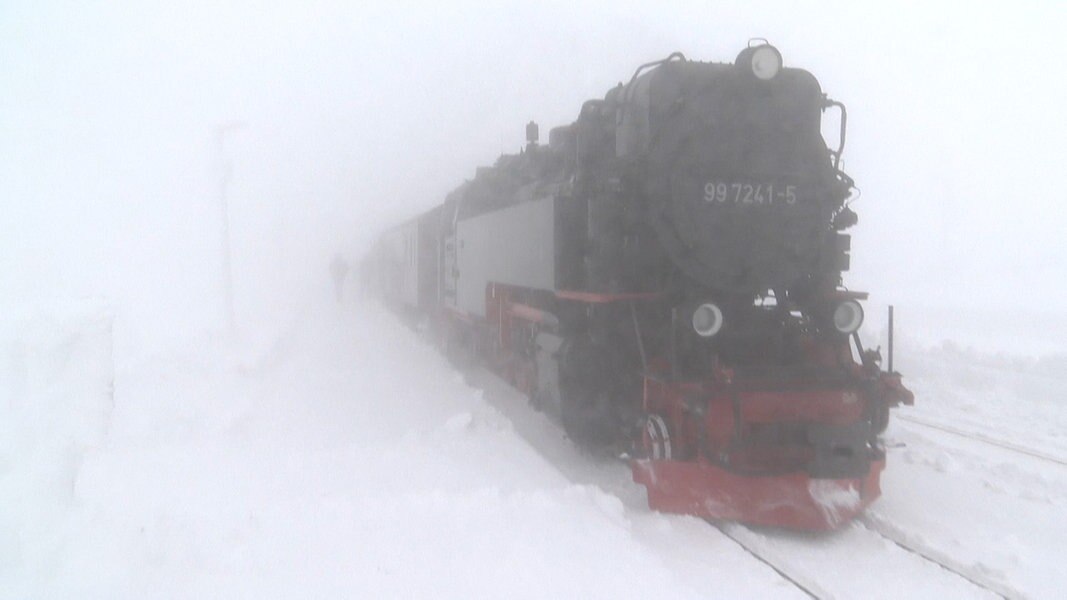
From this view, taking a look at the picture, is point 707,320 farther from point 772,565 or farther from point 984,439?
point 984,439

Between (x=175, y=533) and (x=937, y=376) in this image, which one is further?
(x=937, y=376)

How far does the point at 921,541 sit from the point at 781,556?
3.18 feet

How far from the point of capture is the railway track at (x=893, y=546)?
443 cm

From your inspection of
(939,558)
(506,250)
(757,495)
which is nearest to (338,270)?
(506,250)

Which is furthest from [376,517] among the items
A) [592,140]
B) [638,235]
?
[592,140]

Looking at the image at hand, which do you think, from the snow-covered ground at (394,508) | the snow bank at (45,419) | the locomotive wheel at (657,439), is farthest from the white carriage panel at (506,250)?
the snow bank at (45,419)

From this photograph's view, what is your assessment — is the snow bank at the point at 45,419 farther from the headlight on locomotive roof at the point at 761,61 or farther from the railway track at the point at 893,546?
the headlight on locomotive roof at the point at 761,61

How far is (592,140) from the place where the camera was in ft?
21.2

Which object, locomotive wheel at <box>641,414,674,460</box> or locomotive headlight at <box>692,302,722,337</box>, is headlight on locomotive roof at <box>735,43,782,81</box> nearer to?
locomotive headlight at <box>692,302,722,337</box>

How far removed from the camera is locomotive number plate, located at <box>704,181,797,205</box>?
5.91 metres

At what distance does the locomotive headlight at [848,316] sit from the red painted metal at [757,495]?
3.44 feet

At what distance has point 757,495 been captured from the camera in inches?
216

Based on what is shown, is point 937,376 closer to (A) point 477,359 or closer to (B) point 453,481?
(A) point 477,359

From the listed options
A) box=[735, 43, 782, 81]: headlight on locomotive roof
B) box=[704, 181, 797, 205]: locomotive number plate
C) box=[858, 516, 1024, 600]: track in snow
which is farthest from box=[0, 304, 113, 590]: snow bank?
box=[735, 43, 782, 81]: headlight on locomotive roof
